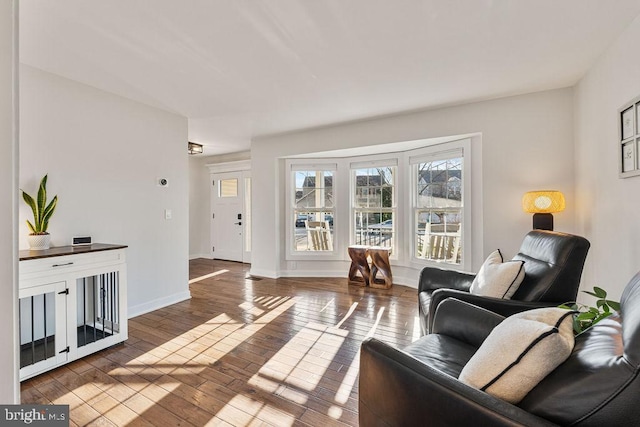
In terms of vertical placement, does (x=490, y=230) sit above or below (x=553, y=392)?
above

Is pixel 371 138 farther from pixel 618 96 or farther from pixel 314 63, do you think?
pixel 618 96

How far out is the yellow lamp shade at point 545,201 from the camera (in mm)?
2686

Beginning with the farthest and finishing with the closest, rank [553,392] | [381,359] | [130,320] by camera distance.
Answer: [130,320] → [381,359] → [553,392]

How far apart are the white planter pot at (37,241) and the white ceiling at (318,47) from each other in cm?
138

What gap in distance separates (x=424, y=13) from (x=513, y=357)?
1873mm

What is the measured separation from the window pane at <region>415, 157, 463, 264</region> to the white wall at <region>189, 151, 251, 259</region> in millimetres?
4481

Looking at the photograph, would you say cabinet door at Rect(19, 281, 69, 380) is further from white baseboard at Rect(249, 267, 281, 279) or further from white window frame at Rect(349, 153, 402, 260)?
white window frame at Rect(349, 153, 402, 260)

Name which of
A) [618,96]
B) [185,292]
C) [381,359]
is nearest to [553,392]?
[381,359]

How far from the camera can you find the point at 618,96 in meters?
2.07

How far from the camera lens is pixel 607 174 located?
7.43 feet

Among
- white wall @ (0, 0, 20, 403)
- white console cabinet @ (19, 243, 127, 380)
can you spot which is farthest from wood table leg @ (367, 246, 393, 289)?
white wall @ (0, 0, 20, 403)

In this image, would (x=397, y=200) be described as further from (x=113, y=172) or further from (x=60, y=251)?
(x=60, y=251)

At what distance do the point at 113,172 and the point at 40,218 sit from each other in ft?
2.55

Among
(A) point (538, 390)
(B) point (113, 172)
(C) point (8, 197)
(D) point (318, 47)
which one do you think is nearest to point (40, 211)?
(B) point (113, 172)
